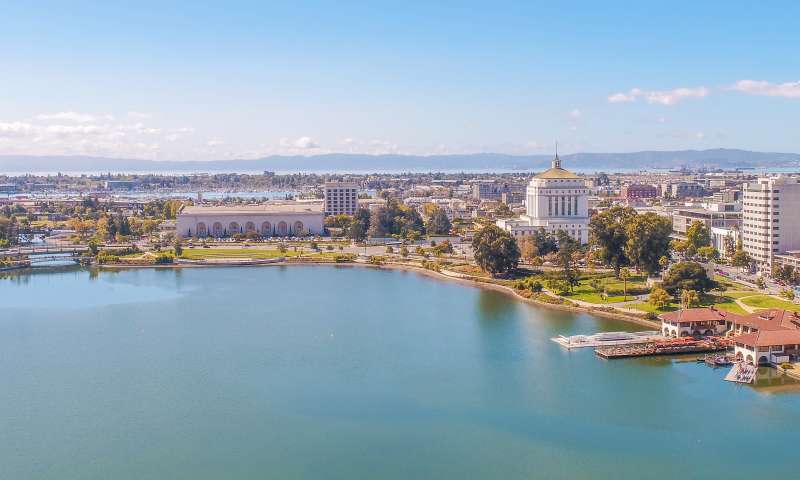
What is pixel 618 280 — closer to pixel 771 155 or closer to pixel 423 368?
pixel 423 368

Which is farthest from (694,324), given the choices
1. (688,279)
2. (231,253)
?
(231,253)

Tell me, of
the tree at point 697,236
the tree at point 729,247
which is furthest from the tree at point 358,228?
the tree at point 729,247

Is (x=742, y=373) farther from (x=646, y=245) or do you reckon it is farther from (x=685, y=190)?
(x=685, y=190)

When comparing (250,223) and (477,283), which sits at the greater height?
(250,223)

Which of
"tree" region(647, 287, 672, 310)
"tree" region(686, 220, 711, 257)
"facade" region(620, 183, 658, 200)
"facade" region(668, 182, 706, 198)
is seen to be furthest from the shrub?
"facade" region(668, 182, 706, 198)

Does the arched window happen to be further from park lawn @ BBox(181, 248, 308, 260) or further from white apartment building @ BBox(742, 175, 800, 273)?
white apartment building @ BBox(742, 175, 800, 273)

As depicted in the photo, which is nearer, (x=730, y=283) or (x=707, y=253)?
(x=730, y=283)

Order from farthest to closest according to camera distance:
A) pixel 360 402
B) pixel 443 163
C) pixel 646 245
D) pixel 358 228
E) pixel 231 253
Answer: pixel 443 163
pixel 358 228
pixel 231 253
pixel 646 245
pixel 360 402

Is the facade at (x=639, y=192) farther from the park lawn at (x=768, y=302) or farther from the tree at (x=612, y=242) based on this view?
the park lawn at (x=768, y=302)
